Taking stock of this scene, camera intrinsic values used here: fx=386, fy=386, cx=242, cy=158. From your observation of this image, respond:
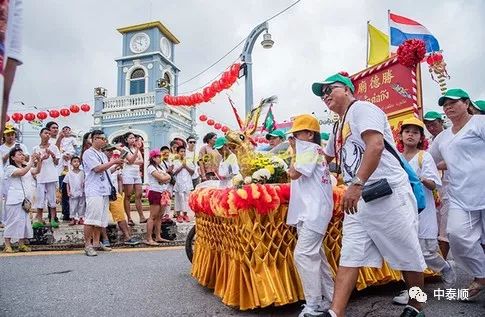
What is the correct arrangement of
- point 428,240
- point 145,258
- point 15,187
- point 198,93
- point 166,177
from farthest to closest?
point 198,93, point 166,177, point 15,187, point 145,258, point 428,240

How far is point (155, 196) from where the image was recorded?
20.0 feet

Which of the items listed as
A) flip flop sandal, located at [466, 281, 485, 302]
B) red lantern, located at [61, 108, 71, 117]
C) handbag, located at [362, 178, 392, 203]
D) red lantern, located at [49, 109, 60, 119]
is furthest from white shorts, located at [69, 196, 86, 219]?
flip flop sandal, located at [466, 281, 485, 302]

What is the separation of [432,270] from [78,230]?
6.18m

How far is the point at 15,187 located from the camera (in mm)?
5621

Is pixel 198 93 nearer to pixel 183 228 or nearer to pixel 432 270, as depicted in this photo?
pixel 183 228

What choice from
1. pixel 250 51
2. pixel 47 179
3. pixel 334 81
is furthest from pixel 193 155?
pixel 334 81

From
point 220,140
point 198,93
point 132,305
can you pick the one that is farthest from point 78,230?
point 198,93

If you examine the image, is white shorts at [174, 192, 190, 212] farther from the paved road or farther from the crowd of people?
the paved road

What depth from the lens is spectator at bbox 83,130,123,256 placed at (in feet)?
17.8

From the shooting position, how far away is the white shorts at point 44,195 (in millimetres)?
7457

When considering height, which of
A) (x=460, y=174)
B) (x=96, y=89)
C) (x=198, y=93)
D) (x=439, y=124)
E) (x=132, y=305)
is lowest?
(x=132, y=305)

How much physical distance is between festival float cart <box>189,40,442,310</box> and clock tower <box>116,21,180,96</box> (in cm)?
2269

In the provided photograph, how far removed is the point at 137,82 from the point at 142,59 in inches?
63.6

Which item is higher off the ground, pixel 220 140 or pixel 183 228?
pixel 220 140
